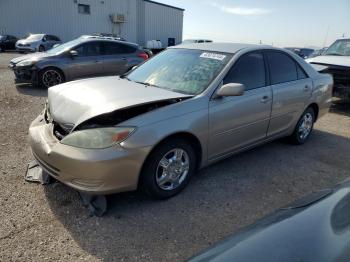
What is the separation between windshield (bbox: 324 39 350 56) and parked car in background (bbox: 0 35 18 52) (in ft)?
81.6

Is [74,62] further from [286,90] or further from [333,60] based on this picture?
[333,60]

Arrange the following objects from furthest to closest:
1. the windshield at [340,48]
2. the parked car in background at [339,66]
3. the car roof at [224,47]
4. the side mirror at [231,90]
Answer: the windshield at [340,48] → the parked car in background at [339,66] → the car roof at [224,47] → the side mirror at [231,90]

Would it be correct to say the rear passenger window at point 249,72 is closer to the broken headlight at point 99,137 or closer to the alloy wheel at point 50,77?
the broken headlight at point 99,137

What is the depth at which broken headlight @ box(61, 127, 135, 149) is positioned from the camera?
303 cm

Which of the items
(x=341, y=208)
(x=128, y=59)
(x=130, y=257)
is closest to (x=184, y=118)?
(x=130, y=257)

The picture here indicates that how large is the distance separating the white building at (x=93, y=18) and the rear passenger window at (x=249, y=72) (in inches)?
1185

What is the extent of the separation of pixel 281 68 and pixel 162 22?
115 feet

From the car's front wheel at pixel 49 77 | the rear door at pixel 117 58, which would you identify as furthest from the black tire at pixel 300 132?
the car's front wheel at pixel 49 77

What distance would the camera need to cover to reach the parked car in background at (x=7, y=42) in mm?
26344

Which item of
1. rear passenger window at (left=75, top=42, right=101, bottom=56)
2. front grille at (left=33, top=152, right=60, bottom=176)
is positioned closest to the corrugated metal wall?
rear passenger window at (left=75, top=42, right=101, bottom=56)

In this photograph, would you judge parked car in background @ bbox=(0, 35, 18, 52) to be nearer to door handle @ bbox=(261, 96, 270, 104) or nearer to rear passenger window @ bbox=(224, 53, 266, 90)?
rear passenger window @ bbox=(224, 53, 266, 90)

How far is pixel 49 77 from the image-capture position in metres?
9.36

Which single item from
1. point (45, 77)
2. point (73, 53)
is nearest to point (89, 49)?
point (73, 53)

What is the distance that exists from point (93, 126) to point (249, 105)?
2008 millimetres
